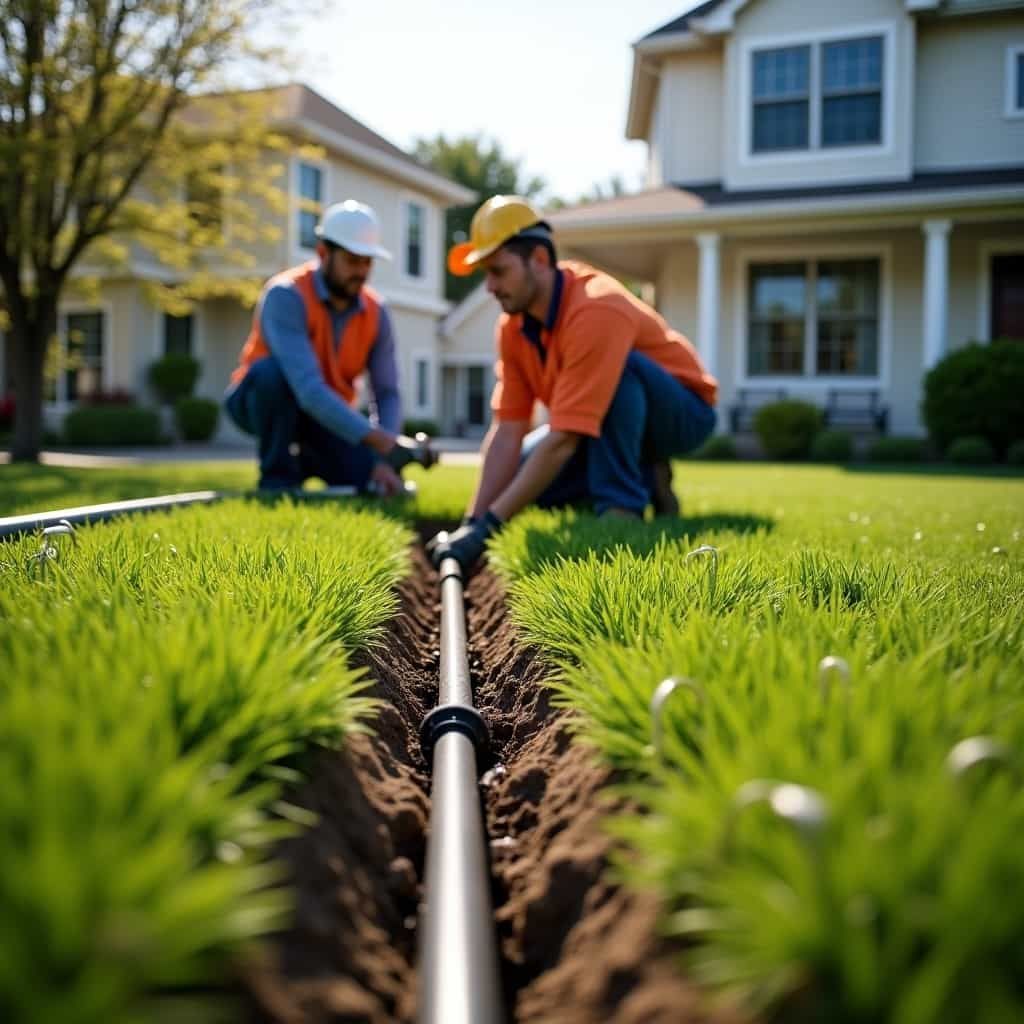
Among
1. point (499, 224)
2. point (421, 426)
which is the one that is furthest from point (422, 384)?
point (499, 224)

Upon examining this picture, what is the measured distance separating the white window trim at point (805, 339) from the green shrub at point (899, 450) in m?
1.59

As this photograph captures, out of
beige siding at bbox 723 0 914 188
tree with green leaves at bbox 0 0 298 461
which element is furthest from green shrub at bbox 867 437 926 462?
tree with green leaves at bbox 0 0 298 461

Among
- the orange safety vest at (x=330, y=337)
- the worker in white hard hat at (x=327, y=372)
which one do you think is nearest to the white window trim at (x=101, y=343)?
the worker in white hard hat at (x=327, y=372)

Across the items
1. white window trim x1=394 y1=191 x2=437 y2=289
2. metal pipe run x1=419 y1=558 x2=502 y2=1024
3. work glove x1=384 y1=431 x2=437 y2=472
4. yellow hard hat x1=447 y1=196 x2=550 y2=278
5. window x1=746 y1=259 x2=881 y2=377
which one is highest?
white window trim x1=394 y1=191 x2=437 y2=289

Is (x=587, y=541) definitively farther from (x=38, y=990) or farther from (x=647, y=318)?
(x=38, y=990)

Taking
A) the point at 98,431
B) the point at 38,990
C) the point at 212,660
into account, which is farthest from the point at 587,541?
the point at 98,431

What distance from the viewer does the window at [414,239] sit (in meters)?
22.9

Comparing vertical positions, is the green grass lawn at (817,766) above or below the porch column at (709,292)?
below

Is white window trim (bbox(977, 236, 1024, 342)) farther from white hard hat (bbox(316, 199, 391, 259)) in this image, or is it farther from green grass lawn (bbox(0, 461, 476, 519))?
white hard hat (bbox(316, 199, 391, 259))

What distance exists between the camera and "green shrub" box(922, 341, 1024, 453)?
12594mm

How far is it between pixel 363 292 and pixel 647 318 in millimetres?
1873

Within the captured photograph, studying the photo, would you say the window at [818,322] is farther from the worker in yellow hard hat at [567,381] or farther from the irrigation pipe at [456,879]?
the irrigation pipe at [456,879]

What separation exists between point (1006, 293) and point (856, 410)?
289 centimetres

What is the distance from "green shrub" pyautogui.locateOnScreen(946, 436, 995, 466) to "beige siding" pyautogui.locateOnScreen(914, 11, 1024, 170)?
487 cm
